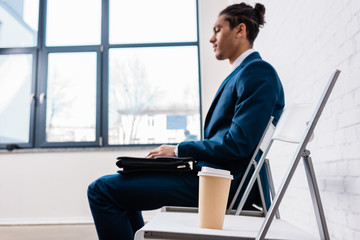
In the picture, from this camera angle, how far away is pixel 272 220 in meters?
1.05

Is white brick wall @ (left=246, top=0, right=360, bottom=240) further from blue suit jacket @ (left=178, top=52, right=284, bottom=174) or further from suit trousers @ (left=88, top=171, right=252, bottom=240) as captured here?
suit trousers @ (left=88, top=171, right=252, bottom=240)

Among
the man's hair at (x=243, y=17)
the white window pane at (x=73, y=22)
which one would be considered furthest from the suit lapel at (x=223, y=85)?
the white window pane at (x=73, y=22)

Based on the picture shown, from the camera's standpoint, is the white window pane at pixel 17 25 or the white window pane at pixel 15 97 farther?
the white window pane at pixel 17 25

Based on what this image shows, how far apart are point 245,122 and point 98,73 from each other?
3182 millimetres

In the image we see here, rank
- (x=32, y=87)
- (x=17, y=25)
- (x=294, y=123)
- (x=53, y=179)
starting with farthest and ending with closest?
(x=17, y=25)
(x=32, y=87)
(x=53, y=179)
(x=294, y=123)

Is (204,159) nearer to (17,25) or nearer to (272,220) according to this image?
(272,220)

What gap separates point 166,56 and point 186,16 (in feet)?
1.88

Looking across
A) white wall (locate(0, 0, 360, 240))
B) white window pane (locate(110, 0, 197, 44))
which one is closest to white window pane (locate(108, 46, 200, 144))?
white window pane (locate(110, 0, 197, 44))

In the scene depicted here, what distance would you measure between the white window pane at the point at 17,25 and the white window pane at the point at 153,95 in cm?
101

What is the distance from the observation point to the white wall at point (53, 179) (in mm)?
3801

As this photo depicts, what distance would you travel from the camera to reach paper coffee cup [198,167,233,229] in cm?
99

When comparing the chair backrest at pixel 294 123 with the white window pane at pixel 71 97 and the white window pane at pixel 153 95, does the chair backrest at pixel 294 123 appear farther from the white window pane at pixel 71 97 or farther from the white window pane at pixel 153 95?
the white window pane at pixel 71 97

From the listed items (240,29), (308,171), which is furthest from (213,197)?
(240,29)

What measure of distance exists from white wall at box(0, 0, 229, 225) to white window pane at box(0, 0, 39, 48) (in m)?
1.34
